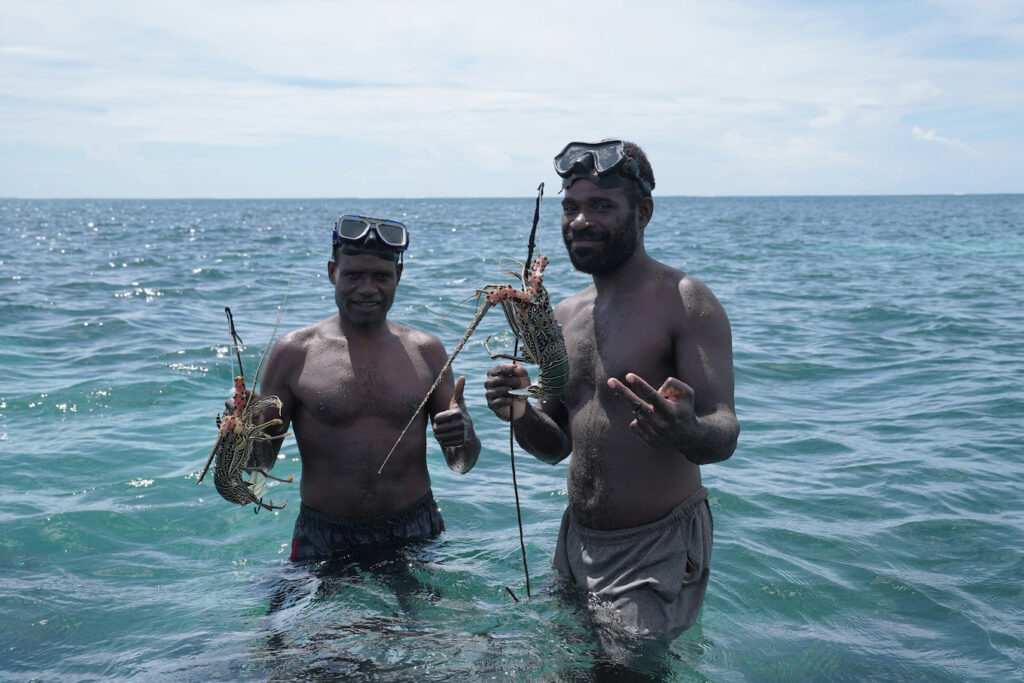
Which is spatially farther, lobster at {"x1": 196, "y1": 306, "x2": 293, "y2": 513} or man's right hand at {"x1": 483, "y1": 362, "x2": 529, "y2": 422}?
lobster at {"x1": 196, "y1": 306, "x2": 293, "y2": 513}

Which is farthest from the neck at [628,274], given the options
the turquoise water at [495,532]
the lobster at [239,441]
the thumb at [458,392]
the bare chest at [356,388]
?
the lobster at [239,441]

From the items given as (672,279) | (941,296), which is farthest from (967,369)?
(672,279)

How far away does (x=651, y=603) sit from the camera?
3.75 meters

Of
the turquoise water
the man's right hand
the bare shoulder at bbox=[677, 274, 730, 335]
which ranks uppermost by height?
the bare shoulder at bbox=[677, 274, 730, 335]

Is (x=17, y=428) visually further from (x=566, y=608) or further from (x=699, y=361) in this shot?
(x=699, y=361)

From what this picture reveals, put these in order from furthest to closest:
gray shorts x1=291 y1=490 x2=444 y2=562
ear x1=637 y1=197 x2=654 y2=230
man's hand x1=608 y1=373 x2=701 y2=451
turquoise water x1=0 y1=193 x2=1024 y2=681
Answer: gray shorts x1=291 y1=490 x2=444 y2=562
turquoise water x1=0 y1=193 x2=1024 y2=681
ear x1=637 y1=197 x2=654 y2=230
man's hand x1=608 y1=373 x2=701 y2=451

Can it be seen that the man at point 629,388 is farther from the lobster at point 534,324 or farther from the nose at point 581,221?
the lobster at point 534,324

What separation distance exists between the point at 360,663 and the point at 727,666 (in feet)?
6.25

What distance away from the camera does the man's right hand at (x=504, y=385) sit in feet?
12.1

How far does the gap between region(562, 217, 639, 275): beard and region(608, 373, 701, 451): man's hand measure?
0.80 meters

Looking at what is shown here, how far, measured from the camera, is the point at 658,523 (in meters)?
3.83

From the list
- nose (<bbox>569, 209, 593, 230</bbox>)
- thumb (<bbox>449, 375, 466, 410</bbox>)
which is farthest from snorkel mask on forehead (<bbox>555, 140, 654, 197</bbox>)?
thumb (<bbox>449, 375, 466, 410</bbox>)

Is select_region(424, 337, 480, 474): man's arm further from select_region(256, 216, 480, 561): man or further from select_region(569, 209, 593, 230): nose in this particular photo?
select_region(569, 209, 593, 230): nose

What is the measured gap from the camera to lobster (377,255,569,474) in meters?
3.51
